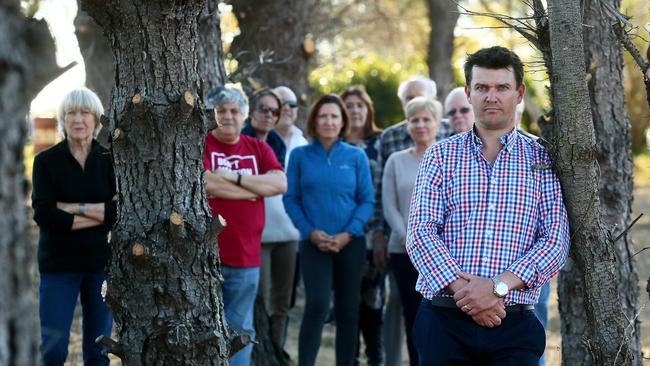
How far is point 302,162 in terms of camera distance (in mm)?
7695

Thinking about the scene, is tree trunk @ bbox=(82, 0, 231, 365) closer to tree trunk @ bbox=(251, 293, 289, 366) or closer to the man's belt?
the man's belt

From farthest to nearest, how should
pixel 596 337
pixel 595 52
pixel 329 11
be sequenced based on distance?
pixel 329 11, pixel 595 52, pixel 596 337

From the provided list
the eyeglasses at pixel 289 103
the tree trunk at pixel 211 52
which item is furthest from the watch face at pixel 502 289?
the eyeglasses at pixel 289 103

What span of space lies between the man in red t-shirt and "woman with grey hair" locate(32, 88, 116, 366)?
69cm

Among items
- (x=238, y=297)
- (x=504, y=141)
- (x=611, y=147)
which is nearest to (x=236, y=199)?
(x=238, y=297)

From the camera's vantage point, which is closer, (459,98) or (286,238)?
(459,98)

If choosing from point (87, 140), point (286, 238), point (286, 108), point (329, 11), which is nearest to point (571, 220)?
point (87, 140)

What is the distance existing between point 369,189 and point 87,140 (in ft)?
7.33

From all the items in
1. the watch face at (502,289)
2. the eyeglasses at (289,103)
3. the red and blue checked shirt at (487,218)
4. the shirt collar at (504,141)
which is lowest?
the watch face at (502,289)

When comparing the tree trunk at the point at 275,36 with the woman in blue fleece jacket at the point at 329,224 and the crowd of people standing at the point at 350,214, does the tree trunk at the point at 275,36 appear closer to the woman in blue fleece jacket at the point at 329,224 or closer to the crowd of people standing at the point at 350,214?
the crowd of people standing at the point at 350,214

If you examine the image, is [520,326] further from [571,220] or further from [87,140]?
[87,140]

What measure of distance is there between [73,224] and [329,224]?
6.66 feet

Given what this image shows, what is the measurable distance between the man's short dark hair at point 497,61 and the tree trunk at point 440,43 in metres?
16.4

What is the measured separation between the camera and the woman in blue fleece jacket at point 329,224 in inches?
293
